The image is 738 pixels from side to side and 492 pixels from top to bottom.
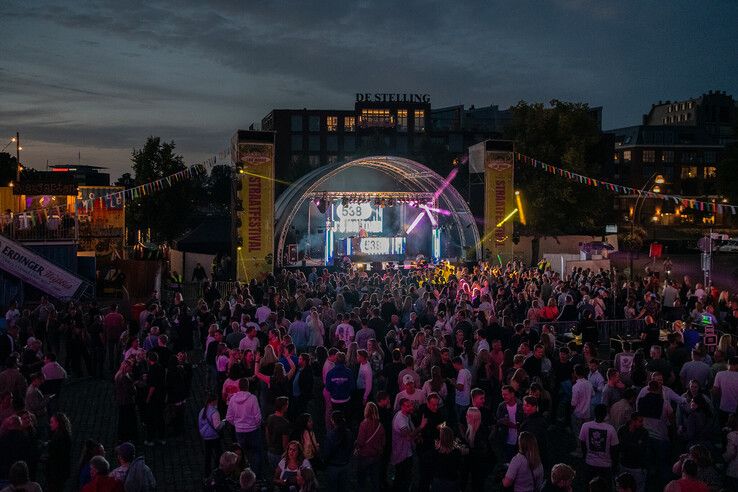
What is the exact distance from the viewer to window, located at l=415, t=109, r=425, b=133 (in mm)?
73438

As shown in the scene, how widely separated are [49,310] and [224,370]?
7216 mm

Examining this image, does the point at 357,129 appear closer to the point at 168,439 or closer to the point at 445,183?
the point at 445,183

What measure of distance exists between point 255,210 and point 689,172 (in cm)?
5221

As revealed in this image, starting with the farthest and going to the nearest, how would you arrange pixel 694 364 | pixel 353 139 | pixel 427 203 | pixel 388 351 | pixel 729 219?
1. pixel 353 139
2. pixel 729 219
3. pixel 427 203
4. pixel 388 351
5. pixel 694 364

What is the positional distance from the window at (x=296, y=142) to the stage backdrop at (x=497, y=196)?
46348mm

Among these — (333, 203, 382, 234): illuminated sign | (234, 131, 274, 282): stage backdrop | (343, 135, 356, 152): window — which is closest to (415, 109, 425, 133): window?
(343, 135, 356, 152): window

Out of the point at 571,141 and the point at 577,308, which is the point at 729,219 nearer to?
the point at 571,141

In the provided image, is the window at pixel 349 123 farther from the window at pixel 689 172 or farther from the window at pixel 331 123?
the window at pixel 689 172

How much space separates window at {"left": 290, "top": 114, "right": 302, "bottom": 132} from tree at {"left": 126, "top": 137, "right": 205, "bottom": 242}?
31047 mm

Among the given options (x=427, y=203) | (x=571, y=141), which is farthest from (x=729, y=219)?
(x=427, y=203)

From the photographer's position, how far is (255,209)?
24.4 m

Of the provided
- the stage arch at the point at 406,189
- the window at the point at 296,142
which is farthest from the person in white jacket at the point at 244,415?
the window at the point at 296,142

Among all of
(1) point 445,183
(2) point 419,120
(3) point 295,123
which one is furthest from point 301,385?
(2) point 419,120

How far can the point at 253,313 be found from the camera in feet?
48.4
